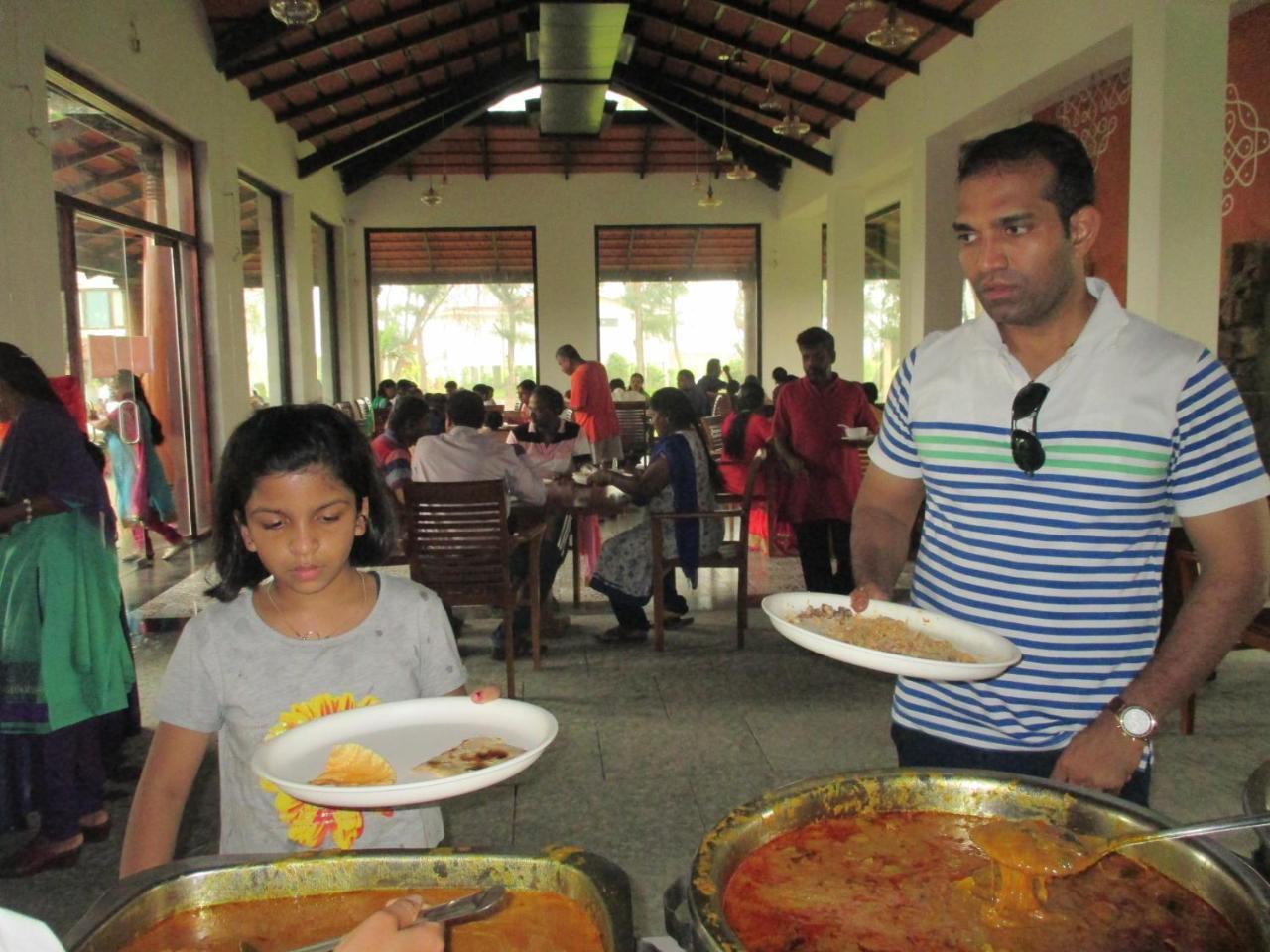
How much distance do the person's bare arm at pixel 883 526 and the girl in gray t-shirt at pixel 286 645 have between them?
26.0 inches

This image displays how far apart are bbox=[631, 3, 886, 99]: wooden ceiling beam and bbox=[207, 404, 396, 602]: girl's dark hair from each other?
9.48 m

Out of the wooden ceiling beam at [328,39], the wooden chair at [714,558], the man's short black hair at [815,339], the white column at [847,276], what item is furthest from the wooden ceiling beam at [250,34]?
the white column at [847,276]

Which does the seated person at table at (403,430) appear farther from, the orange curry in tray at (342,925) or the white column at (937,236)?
the white column at (937,236)

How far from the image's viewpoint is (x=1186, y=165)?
5.51 m

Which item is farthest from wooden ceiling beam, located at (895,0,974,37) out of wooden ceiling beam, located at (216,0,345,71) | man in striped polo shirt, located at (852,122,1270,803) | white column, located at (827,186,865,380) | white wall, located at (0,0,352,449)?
man in striped polo shirt, located at (852,122,1270,803)

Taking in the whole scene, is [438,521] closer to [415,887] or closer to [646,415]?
[415,887]

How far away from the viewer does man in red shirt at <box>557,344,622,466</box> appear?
8.92m

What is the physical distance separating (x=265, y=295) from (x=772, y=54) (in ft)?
19.3

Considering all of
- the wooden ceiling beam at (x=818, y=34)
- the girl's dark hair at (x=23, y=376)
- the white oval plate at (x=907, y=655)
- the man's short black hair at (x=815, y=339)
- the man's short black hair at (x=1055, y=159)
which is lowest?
the white oval plate at (x=907, y=655)

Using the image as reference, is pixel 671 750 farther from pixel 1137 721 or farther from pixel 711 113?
pixel 711 113

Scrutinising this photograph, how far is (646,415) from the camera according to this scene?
36.2ft

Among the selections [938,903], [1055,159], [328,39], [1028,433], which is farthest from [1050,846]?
[328,39]

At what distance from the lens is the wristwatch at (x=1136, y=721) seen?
121 centimetres

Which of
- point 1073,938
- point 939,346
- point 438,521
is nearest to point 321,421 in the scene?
point 939,346
